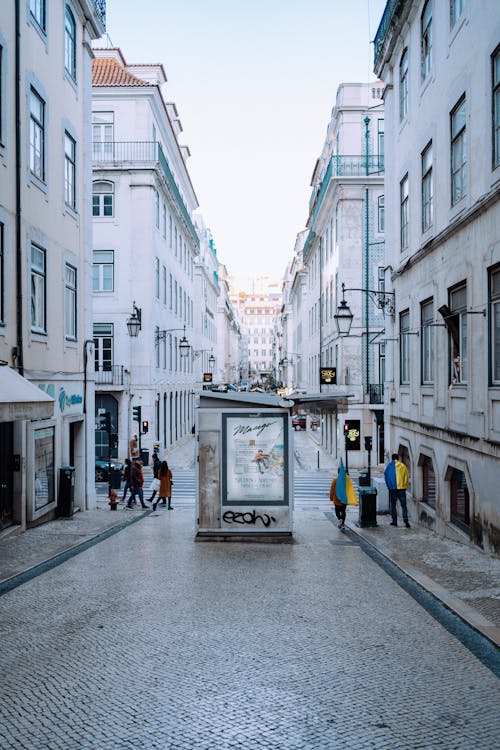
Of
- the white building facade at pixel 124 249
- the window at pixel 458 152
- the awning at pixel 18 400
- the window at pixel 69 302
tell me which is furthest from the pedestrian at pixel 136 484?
the white building facade at pixel 124 249

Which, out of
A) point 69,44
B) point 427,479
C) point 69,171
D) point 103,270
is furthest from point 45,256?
point 103,270

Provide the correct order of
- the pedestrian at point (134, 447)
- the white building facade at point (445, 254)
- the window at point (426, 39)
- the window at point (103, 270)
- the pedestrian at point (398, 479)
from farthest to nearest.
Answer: the window at point (103, 270) → the pedestrian at point (134, 447) → the window at point (426, 39) → the pedestrian at point (398, 479) → the white building facade at point (445, 254)

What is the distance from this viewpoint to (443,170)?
596 inches

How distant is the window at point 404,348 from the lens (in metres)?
19.3

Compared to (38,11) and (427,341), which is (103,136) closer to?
(38,11)

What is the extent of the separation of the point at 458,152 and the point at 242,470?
7.41 m

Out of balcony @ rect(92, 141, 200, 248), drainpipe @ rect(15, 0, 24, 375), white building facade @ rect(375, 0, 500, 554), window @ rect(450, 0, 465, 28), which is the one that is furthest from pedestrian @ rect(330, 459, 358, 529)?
balcony @ rect(92, 141, 200, 248)

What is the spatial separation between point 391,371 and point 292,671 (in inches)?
609

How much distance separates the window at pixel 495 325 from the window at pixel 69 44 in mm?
12581

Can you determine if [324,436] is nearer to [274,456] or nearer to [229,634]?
[274,456]

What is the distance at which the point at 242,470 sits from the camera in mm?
13469

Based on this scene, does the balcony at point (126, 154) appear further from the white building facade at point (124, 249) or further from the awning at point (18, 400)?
the awning at point (18, 400)

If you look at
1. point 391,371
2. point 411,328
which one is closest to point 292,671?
point 411,328

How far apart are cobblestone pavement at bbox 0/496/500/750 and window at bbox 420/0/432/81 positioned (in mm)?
11929
